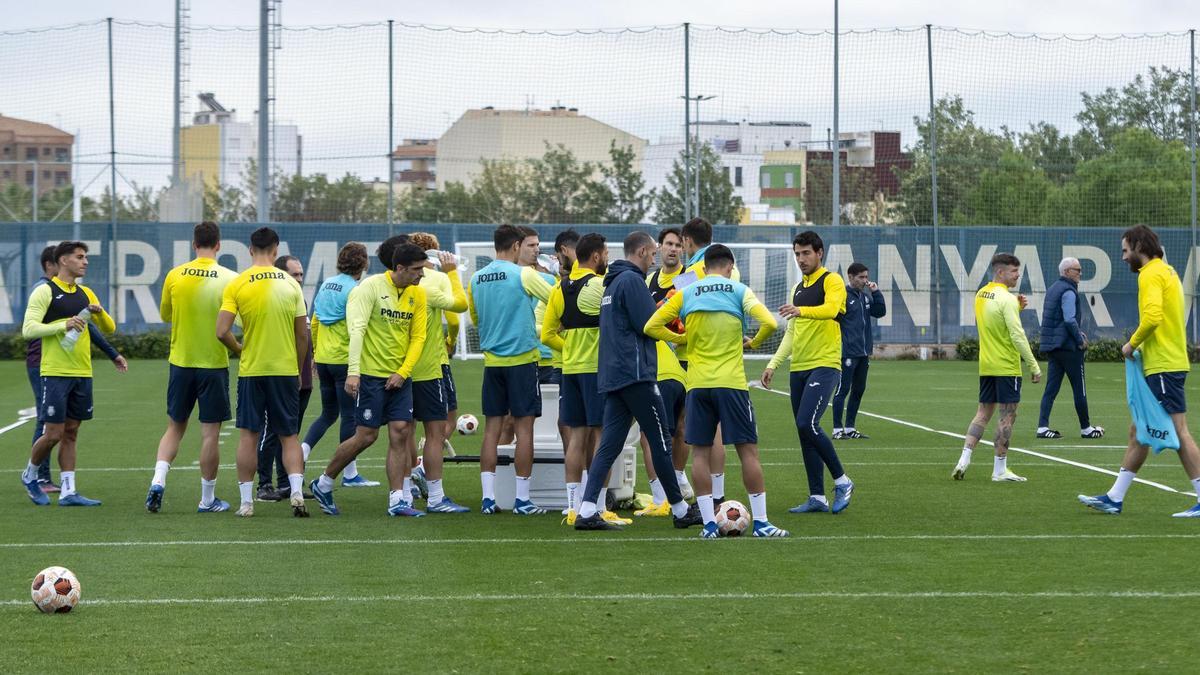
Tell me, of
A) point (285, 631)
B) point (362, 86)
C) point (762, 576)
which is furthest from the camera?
point (362, 86)

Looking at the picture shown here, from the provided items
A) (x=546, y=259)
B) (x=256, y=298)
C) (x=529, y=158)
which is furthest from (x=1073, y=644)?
(x=529, y=158)

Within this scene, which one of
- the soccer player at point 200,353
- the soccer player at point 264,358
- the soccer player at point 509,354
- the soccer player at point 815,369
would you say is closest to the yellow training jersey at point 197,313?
the soccer player at point 200,353

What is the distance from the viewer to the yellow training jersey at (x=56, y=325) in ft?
37.6

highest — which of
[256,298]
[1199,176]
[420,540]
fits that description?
[1199,176]

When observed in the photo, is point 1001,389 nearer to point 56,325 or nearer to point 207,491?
point 207,491

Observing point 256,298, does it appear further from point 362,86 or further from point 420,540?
point 362,86

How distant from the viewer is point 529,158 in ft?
127

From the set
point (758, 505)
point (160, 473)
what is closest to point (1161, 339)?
point (758, 505)

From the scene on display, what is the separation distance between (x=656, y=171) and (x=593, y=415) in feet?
88.9

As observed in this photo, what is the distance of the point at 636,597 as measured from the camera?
758 cm

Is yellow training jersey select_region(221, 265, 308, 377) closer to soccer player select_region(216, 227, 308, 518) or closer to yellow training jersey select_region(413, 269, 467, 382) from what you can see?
soccer player select_region(216, 227, 308, 518)

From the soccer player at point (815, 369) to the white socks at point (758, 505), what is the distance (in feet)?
3.92

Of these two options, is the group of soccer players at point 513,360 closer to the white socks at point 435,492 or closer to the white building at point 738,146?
the white socks at point 435,492

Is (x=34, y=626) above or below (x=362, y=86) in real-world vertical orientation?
below
